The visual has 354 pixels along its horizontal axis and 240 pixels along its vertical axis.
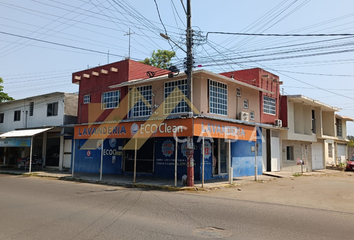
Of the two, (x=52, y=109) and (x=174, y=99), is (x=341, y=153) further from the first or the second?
(x=52, y=109)

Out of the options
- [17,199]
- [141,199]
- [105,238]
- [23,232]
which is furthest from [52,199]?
[105,238]

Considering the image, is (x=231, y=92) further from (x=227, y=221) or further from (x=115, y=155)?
(x=227, y=221)

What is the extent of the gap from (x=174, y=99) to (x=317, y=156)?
18701mm

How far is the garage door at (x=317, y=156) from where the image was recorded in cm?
2783

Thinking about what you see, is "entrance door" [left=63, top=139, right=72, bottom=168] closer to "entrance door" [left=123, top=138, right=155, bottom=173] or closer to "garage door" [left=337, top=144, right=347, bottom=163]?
"entrance door" [left=123, top=138, right=155, bottom=173]

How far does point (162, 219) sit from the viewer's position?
7.33m

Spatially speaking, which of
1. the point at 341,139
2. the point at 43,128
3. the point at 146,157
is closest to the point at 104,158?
the point at 146,157

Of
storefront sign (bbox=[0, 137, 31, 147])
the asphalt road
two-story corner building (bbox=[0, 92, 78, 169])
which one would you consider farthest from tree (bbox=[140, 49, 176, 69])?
the asphalt road

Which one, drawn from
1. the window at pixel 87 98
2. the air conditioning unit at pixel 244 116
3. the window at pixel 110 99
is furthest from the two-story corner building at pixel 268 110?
the window at pixel 87 98

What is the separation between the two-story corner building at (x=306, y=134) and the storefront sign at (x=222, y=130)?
7.15 meters

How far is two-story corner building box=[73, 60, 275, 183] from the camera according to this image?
608 inches

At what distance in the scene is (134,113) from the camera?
19.0m

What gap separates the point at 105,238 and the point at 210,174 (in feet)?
38.7

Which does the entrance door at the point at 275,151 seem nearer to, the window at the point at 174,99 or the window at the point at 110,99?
the window at the point at 174,99
